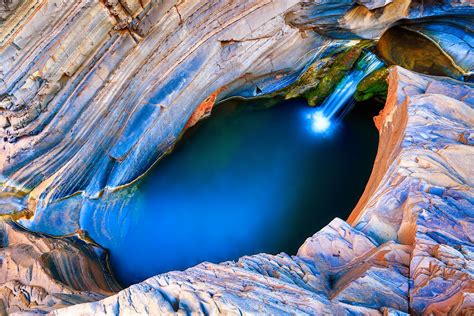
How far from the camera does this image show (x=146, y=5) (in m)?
5.21

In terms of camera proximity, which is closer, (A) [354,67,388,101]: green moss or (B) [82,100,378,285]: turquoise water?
(B) [82,100,378,285]: turquoise water

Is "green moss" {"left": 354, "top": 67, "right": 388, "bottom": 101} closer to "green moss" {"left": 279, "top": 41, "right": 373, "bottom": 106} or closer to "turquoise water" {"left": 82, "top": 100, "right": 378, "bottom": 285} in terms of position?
"turquoise water" {"left": 82, "top": 100, "right": 378, "bottom": 285}

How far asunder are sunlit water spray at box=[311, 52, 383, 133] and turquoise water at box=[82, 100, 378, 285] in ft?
0.67

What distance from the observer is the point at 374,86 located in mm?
7625

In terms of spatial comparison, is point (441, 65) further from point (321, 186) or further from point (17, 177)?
point (17, 177)

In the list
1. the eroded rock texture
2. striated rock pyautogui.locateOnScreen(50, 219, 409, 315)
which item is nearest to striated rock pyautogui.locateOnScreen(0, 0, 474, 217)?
the eroded rock texture

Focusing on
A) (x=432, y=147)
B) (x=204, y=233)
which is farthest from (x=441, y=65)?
(x=204, y=233)

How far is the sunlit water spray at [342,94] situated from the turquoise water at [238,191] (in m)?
0.21

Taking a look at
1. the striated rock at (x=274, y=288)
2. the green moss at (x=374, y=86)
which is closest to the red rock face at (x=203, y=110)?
the green moss at (x=374, y=86)

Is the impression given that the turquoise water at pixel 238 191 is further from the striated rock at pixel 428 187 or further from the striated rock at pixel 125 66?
the striated rock at pixel 428 187

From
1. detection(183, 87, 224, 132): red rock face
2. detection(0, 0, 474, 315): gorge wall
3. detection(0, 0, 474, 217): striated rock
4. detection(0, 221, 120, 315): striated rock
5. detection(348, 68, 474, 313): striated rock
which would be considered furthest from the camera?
detection(183, 87, 224, 132): red rock face

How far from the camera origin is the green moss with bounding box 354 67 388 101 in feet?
Answer: 24.6

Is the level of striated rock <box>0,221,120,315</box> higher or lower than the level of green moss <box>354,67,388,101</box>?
lower

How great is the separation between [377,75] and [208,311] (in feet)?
19.9
